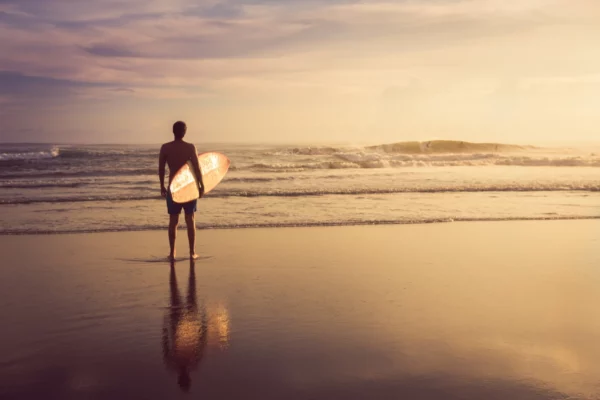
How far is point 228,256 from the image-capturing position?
8141mm

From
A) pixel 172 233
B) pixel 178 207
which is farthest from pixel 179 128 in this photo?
pixel 172 233

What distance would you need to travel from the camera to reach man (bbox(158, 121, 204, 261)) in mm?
8086

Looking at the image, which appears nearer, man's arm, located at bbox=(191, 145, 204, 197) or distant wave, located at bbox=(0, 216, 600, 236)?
man's arm, located at bbox=(191, 145, 204, 197)

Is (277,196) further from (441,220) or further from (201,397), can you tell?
(201,397)

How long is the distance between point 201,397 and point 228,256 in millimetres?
4461

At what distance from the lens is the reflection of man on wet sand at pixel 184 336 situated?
4.20 m

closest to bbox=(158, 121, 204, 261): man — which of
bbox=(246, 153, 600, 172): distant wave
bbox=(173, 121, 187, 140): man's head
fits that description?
bbox=(173, 121, 187, 140): man's head

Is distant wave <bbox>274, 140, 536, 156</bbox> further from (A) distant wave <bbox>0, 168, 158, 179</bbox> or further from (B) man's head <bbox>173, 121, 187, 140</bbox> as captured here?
(B) man's head <bbox>173, 121, 187, 140</bbox>

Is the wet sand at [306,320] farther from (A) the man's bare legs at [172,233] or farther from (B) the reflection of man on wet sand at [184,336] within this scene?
(A) the man's bare legs at [172,233]

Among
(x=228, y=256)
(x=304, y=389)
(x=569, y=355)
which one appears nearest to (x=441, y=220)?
(x=228, y=256)

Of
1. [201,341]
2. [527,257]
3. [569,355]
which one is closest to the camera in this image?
[569,355]

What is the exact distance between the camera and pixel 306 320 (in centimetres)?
520

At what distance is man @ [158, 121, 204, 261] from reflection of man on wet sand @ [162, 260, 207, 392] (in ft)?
5.78

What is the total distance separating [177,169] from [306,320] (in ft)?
12.4
